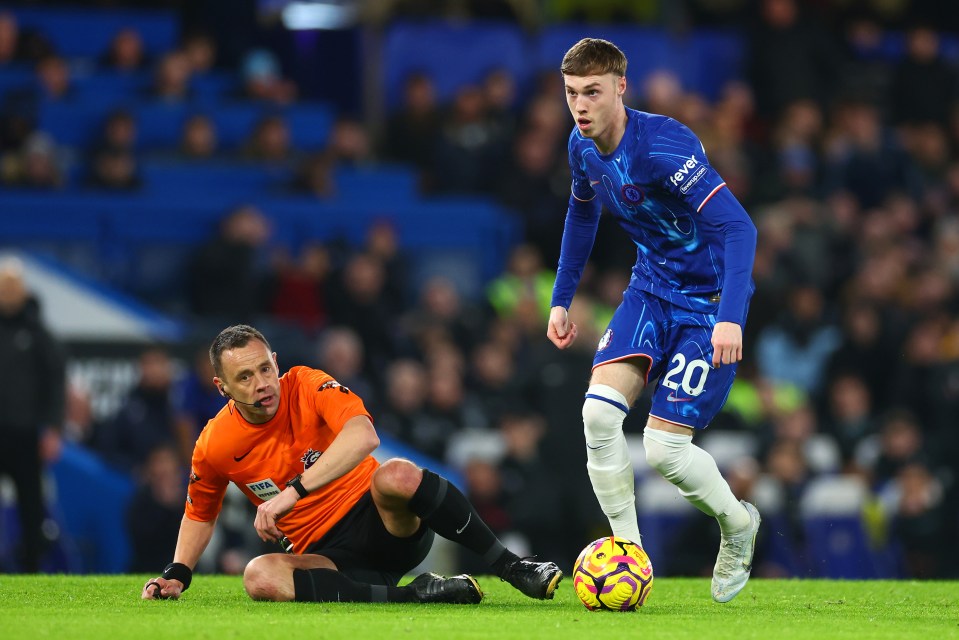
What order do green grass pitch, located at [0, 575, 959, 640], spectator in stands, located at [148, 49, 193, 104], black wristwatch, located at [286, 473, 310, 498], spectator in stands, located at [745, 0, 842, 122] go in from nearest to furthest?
green grass pitch, located at [0, 575, 959, 640] < black wristwatch, located at [286, 473, 310, 498] < spectator in stands, located at [148, 49, 193, 104] < spectator in stands, located at [745, 0, 842, 122]

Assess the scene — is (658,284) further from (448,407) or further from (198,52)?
(198,52)

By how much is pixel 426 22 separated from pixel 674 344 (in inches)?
451

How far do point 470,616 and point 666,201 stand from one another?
1.89 m

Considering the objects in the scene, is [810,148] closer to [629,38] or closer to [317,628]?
[629,38]

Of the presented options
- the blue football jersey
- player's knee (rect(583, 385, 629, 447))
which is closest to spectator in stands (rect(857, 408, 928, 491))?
the blue football jersey

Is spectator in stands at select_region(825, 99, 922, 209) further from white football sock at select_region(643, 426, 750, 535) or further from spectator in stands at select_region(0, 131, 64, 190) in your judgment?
white football sock at select_region(643, 426, 750, 535)

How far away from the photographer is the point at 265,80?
1667 cm

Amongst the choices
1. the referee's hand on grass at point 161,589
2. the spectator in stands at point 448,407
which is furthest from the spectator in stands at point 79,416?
the referee's hand on grass at point 161,589

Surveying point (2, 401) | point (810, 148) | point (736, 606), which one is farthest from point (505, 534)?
point (810, 148)

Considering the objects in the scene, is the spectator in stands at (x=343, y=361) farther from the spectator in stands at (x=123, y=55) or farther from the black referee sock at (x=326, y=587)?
the black referee sock at (x=326, y=587)

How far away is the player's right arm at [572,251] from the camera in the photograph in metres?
7.58

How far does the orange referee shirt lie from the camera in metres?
7.14

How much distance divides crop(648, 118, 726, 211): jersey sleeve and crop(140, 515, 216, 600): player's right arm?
2449 millimetres

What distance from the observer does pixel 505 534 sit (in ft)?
40.7
